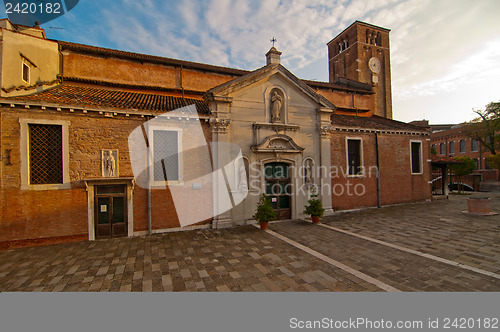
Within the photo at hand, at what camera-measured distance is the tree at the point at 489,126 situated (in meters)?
30.0

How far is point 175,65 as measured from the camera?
48.4 feet

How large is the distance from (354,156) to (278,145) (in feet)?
19.7

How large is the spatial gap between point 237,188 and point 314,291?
21.5 ft

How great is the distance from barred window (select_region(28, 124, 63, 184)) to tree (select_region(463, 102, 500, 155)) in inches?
1818

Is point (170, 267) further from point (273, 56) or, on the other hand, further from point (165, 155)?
point (273, 56)

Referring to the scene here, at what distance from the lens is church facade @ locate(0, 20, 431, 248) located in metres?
8.44

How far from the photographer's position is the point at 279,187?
11930mm

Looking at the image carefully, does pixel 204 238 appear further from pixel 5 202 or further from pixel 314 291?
pixel 5 202

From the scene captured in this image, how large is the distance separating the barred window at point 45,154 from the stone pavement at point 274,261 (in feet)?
9.01

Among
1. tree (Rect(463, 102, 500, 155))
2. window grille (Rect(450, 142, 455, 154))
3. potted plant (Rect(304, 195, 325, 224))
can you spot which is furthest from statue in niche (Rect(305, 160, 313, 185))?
window grille (Rect(450, 142, 455, 154))

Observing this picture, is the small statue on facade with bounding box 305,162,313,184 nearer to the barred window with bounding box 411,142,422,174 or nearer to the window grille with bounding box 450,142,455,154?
the barred window with bounding box 411,142,422,174

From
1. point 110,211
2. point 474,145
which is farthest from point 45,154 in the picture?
point 474,145

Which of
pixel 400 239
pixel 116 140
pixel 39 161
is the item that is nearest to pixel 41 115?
pixel 39 161

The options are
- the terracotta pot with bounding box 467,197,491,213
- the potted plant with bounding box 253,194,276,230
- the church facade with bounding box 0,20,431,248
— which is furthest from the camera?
the terracotta pot with bounding box 467,197,491,213
